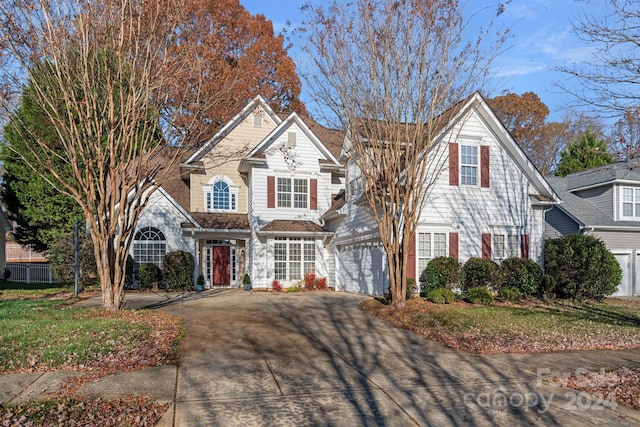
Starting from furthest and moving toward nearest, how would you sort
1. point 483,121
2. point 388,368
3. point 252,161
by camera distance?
1. point 252,161
2. point 483,121
3. point 388,368

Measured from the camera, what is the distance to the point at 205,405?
19.0 feet

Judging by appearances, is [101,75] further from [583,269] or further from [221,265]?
[583,269]

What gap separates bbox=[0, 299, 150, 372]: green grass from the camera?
24.4ft

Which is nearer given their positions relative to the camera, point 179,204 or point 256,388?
point 256,388

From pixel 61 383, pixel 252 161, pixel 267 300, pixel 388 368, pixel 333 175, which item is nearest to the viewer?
pixel 61 383

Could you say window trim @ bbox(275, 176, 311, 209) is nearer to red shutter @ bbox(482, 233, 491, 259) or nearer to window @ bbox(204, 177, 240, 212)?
window @ bbox(204, 177, 240, 212)

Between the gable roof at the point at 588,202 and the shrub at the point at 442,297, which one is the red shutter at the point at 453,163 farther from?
the gable roof at the point at 588,202

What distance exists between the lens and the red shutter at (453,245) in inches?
680

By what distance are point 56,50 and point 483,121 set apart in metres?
13.7

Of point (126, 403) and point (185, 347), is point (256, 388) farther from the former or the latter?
point (185, 347)

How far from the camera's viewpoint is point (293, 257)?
21297 millimetres

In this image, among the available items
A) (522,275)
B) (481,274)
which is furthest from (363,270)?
(522,275)

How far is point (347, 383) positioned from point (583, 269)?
13.3 meters

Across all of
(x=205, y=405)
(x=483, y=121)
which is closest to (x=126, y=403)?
(x=205, y=405)
